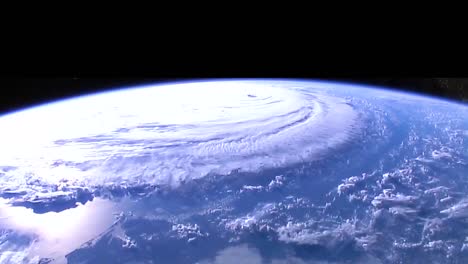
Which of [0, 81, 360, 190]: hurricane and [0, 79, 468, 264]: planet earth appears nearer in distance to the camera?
[0, 79, 468, 264]: planet earth

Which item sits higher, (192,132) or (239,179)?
(192,132)

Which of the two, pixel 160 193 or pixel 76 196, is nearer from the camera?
pixel 76 196

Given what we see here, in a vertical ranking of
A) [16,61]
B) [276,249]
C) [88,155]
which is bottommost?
[276,249]

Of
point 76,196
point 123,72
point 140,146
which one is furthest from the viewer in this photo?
point 140,146

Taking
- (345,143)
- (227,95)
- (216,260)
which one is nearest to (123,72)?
(216,260)

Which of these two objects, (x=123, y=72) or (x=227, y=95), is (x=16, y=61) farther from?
(x=227, y=95)

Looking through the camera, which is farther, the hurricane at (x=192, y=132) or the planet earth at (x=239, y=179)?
the hurricane at (x=192, y=132)

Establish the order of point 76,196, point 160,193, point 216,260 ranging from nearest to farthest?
point 216,260 → point 76,196 → point 160,193

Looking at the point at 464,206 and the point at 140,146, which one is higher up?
the point at 140,146
